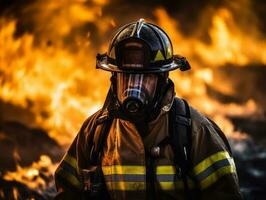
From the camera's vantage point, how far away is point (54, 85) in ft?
31.8

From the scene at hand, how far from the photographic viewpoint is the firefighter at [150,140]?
3955mm

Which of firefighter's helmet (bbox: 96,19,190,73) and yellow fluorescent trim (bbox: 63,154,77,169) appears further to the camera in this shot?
yellow fluorescent trim (bbox: 63,154,77,169)

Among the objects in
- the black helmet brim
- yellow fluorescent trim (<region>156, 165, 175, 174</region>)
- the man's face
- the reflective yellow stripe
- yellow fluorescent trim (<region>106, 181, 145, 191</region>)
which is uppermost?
the black helmet brim

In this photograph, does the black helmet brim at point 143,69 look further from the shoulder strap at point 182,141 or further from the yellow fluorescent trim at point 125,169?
the yellow fluorescent trim at point 125,169

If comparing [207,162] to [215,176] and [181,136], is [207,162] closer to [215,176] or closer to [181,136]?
[215,176]

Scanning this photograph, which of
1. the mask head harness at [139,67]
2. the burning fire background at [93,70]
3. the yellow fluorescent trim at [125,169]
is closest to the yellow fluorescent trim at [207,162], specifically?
the yellow fluorescent trim at [125,169]

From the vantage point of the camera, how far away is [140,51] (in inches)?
159

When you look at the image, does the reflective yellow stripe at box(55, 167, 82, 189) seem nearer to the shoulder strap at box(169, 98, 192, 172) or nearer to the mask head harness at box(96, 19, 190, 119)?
the mask head harness at box(96, 19, 190, 119)

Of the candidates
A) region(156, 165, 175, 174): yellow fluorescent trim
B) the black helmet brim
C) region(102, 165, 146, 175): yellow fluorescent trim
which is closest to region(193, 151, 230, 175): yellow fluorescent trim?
region(156, 165, 175, 174): yellow fluorescent trim

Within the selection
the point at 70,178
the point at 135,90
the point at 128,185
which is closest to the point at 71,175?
the point at 70,178

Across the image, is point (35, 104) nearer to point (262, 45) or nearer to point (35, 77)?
point (35, 77)

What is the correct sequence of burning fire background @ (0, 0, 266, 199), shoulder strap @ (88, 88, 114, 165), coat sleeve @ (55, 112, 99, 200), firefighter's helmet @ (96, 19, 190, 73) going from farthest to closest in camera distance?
burning fire background @ (0, 0, 266, 199) < coat sleeve @ (55, 112, 99, 200) < shoulder strap @ (88, 88, 114, 165) < firefighter's helmet @ (96, 19, 190, 73)

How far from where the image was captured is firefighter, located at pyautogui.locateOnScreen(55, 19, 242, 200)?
3955 mm

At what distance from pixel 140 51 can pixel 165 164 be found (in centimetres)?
71
